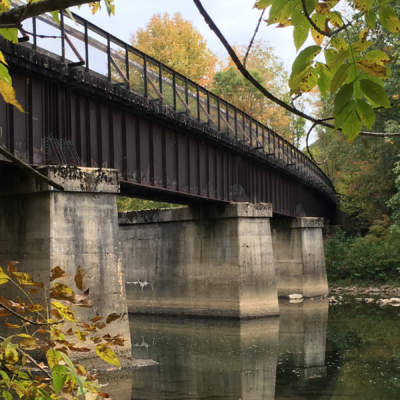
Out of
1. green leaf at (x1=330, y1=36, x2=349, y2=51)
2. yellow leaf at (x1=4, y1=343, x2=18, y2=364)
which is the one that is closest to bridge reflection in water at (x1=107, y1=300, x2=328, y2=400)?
yellow leaf at (x1=4, y1=343, x2=18, y2=364)

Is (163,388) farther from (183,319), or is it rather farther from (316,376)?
(183,319)

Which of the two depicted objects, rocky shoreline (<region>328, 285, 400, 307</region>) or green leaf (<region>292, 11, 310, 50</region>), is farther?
rocky shoreline (<region>328, 285, 400, 307</region>)

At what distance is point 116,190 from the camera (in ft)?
60.1

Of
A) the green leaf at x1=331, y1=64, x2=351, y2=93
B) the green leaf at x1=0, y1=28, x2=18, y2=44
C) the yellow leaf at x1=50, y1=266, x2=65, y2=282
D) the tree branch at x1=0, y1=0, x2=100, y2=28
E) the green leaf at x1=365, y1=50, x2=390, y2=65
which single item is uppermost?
the green leaf at x1=0, y1=28, x2=18, y2=44

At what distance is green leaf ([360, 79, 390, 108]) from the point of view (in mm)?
2428

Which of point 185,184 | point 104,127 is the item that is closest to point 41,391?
point 104,127

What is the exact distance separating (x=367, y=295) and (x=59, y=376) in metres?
39.6

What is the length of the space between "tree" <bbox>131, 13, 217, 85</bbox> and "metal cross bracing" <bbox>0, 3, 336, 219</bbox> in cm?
2928

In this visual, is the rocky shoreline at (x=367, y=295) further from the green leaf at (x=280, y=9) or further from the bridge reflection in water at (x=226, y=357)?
the green leaf at (x=280, y=9)

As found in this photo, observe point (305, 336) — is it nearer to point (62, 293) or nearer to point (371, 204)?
point (62, 293)

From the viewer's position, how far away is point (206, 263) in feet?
102

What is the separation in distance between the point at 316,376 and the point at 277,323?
37.0 ft

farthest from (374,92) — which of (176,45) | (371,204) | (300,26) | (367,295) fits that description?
(176,45)

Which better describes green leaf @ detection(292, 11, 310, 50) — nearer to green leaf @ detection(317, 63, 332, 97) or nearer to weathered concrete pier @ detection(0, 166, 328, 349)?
green leaf @ detection(317, 63, 332, 97)
